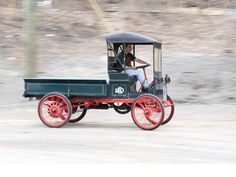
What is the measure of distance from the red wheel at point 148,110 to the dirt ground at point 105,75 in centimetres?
21

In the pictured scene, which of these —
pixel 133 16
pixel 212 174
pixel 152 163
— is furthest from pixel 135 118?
pixel 133 16

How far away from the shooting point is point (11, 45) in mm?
Answer: 25469

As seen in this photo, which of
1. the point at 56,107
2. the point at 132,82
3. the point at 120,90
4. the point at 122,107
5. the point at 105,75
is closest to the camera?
the point at 120,90

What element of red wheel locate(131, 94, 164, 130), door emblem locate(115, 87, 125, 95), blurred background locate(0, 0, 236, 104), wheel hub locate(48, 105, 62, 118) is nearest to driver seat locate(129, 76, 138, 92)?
door emblem locate(115, 87, 125, 95)

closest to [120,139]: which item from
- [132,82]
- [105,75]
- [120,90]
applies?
[120,90]

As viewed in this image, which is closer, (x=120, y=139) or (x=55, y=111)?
(x=120, y=139)

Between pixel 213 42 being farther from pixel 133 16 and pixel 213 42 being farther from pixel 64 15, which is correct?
pixel 64 15

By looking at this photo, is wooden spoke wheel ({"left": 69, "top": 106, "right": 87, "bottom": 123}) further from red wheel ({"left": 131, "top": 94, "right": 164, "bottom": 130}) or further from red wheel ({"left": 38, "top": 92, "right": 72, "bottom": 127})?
red wheel ({"left": 131, "top": 94, "right": 164, "bottom": 130})

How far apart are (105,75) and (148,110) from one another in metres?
8.78

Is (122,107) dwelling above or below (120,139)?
above

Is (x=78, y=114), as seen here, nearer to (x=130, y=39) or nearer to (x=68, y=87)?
(x=68, y=87)

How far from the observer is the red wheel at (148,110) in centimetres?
1191

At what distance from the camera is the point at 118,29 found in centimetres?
2942

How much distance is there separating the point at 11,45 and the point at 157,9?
32.7ft
